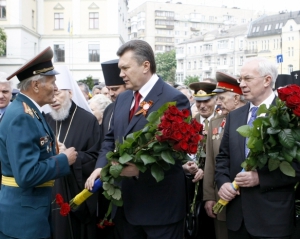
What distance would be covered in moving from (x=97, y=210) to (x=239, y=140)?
2221mm

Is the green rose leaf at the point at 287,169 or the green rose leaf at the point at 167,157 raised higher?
the green rose leaf at the point at 167,157

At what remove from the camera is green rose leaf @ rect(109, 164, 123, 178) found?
3852 mm

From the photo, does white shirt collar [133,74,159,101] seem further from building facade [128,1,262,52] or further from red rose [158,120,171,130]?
building facade [128,1,262,52]

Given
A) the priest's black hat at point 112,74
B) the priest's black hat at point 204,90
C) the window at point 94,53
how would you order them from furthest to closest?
the window at point 94,53 < the priest's black hat at point 204,90 < the priest's black hat at point 112,74

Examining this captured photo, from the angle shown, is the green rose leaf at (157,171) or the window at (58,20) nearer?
the green rose leaf at (157,171)

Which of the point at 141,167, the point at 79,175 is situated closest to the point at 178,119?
the point at 141,167

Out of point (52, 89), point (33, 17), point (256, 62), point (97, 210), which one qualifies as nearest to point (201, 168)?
point (97, 210)

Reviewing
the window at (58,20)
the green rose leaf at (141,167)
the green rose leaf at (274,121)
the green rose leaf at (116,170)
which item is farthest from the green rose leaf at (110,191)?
the window at (58,20)

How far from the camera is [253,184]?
4043mm

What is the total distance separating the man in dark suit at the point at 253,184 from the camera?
4.05 metres

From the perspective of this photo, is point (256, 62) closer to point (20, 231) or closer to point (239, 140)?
point (239, 140)

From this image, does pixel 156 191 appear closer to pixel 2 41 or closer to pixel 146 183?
pixel 146 183

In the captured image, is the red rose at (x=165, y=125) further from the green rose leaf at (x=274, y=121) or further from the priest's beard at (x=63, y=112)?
the priest's beard at (x=63, y=112)

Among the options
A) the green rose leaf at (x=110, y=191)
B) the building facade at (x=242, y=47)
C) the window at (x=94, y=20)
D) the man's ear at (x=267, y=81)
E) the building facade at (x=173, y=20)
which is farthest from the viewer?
the building facade at (x=173, y=20)
